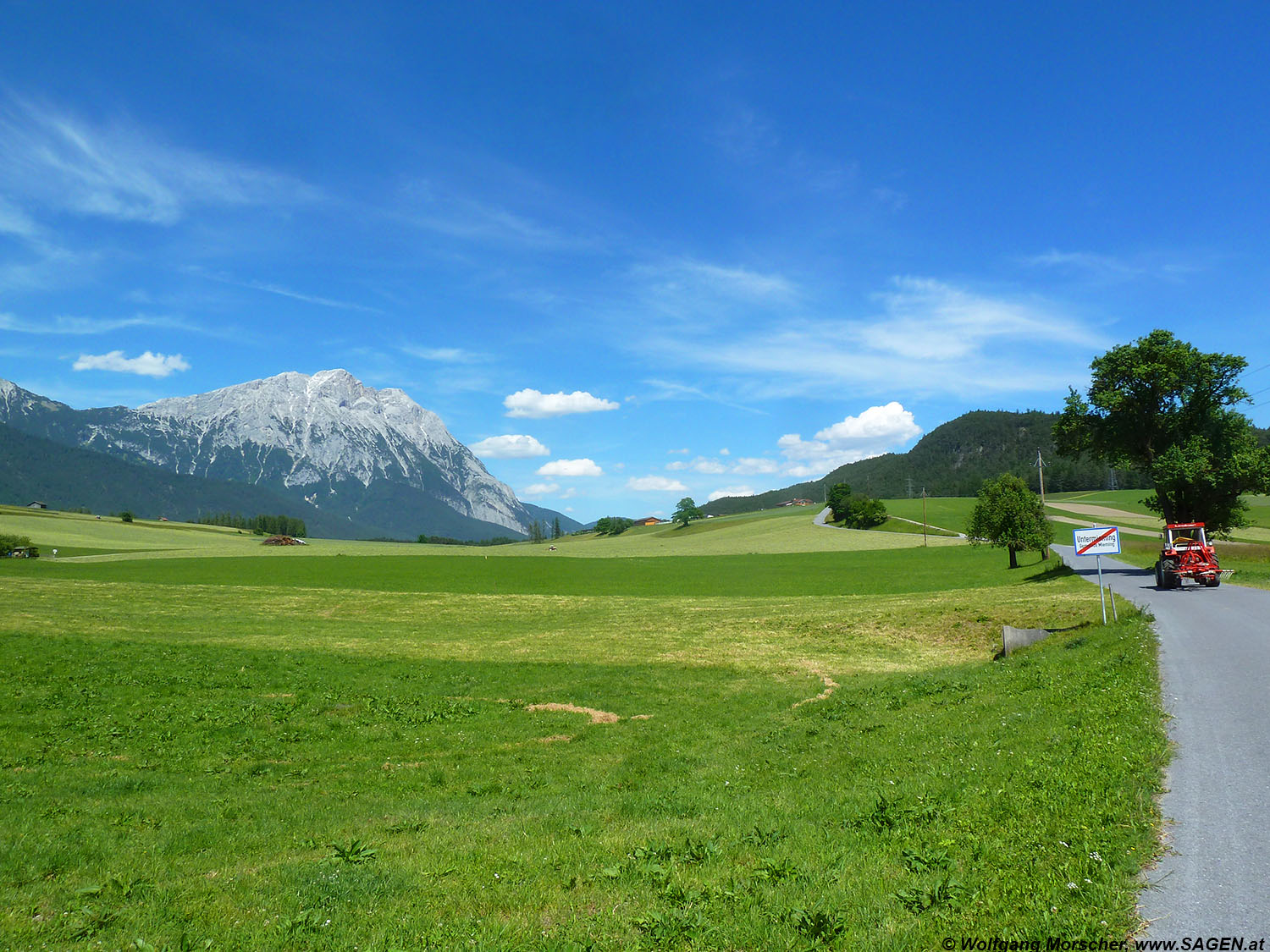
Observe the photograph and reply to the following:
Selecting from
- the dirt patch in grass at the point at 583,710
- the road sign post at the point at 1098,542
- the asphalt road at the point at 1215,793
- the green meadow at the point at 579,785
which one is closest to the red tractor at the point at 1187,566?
the green meadow at the point at 579,785

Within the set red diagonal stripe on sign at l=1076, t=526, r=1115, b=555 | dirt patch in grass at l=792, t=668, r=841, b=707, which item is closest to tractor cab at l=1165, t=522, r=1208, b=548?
red diagonal stripe on sign at l=1076, t=526, r=1115, b=555

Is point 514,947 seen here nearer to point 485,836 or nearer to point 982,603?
point 485,836

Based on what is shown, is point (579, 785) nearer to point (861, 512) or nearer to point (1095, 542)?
point (1095, 542)

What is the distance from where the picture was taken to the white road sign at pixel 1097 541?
27.7m

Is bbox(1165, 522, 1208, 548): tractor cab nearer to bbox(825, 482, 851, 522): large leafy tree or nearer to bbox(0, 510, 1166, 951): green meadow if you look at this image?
bbox(0, 510, 1166, 951): green meadow

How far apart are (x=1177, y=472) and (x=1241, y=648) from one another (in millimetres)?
38744

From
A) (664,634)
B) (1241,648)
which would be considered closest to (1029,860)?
(1241,648)

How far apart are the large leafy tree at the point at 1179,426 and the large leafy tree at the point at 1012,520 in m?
15.9

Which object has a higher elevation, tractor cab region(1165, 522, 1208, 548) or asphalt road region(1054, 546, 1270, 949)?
tractor cab region(1165, 522, 1208, 548)

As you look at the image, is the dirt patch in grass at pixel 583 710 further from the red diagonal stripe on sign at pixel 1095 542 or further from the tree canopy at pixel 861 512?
the tree canopy at pixel 861 512

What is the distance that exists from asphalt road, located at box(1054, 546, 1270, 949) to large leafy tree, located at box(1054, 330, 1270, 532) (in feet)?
121

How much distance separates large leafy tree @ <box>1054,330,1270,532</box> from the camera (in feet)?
166

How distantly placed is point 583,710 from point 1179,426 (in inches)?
2090

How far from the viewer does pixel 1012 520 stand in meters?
73.5
